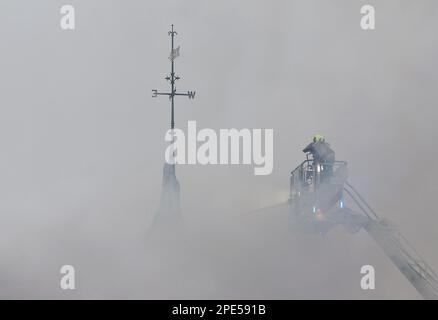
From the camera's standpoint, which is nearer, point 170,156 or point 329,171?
point 329,171

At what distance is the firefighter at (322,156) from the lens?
120 ft

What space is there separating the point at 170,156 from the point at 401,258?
64.4 ft

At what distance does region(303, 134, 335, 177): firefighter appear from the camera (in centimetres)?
3644

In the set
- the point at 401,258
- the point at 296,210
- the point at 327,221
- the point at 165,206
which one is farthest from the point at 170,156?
the point at 401,258

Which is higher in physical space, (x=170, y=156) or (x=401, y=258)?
(x=170, y=156)

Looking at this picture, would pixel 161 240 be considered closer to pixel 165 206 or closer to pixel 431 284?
pixel 165 206

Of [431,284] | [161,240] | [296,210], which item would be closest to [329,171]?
[296,210]

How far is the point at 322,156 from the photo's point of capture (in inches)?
1442
